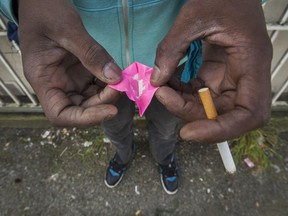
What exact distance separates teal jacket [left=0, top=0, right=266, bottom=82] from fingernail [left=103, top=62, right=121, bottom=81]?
22 cm

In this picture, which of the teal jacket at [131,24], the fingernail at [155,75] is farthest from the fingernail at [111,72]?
the teal jacket at [131,24]

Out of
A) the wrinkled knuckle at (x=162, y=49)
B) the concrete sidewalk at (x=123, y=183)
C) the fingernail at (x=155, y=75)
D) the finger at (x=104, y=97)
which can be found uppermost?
the wrinkled knuckle at (x=162, y=49)

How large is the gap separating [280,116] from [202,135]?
156 centimetres

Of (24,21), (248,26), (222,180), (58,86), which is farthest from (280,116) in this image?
(24,21)

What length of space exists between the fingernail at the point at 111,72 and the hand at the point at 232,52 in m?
0.12

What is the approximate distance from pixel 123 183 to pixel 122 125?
593 millimetres

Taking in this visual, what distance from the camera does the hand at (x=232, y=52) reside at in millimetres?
905

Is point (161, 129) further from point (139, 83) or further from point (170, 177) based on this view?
point (139, 83)

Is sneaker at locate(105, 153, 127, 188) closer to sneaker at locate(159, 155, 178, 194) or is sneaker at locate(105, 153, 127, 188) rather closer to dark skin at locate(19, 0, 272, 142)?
sneaker at locate(159, 155, 178, 194)

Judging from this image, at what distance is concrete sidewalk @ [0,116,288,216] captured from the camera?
6.03ft

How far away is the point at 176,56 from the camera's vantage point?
0.92 metres

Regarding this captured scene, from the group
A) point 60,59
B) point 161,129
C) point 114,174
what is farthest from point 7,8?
point 114,174

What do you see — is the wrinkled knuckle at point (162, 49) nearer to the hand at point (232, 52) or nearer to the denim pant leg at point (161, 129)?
the hand at point (232, 52)

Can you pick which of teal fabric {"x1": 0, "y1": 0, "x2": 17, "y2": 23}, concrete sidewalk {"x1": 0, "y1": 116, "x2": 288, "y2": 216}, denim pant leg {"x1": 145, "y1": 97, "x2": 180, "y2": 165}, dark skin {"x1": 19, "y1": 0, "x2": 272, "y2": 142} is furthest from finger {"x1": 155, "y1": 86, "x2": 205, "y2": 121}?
concrete sidewalk {"x1": 0, "y1": 116, "x2": 288, "y2": 216}
